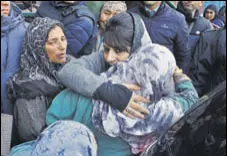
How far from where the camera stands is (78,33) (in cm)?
297

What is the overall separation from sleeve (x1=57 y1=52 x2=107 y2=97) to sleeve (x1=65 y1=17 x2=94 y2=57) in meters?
1.04

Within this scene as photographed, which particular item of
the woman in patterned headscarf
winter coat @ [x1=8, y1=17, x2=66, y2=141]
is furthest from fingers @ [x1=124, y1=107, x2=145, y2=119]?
winter coat @ [x1=8, y1=17, x2=66, y2=141]

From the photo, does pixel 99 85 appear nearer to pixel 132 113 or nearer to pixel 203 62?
pixel 132 113

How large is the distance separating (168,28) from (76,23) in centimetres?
74

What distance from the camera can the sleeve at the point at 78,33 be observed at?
2.96 metres

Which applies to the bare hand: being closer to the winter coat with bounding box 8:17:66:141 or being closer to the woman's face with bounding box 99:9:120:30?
the winter coat with bounding box 8:17:66:141

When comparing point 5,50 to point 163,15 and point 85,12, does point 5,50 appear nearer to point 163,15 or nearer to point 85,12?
point 85,12

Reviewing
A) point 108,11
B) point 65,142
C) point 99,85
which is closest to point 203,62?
point 99,85

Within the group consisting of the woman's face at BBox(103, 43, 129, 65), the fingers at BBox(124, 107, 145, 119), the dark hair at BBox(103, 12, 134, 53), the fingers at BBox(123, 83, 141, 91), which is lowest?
the fingers at BBox(124, 107, 145, 119)

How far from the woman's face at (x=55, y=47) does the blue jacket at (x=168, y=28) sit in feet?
3.08

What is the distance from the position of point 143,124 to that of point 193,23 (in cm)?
202

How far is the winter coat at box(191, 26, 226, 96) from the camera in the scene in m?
2.45

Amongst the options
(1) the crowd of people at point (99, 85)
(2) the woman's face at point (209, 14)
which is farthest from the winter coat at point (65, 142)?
(2) the woman's face at point (209, 14)

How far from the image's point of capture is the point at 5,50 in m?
2.50
